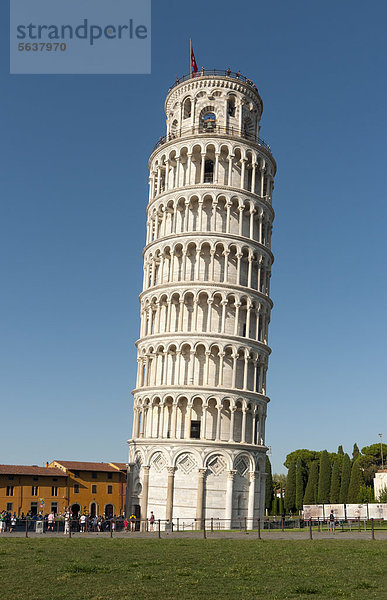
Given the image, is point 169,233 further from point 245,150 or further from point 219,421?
point 219,421

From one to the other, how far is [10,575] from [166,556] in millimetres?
7481

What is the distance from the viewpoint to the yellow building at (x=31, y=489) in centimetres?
8581

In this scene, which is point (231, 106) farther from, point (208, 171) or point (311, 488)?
point (311, 488)

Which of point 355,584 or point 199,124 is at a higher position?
point 199,124

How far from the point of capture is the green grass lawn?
16.9m

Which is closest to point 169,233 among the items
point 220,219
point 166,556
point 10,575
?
point 220,219

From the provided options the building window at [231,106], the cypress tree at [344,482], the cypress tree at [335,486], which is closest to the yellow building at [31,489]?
the cypress tree at [335,486]

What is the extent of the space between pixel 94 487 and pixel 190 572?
78003mm

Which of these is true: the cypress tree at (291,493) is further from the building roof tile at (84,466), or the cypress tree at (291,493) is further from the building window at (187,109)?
the building window at (187,109)

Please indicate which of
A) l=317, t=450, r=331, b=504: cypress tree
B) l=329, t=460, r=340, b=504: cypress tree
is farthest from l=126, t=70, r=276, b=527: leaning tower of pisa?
l=317, t=450, r=331, b=504: cypress tree

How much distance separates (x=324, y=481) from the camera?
9538 cm

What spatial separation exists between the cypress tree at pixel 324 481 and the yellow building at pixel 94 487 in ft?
101

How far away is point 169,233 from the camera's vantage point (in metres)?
61.7

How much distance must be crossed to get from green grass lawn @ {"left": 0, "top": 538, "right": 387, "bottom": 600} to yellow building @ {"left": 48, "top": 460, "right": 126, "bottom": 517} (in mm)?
64329
